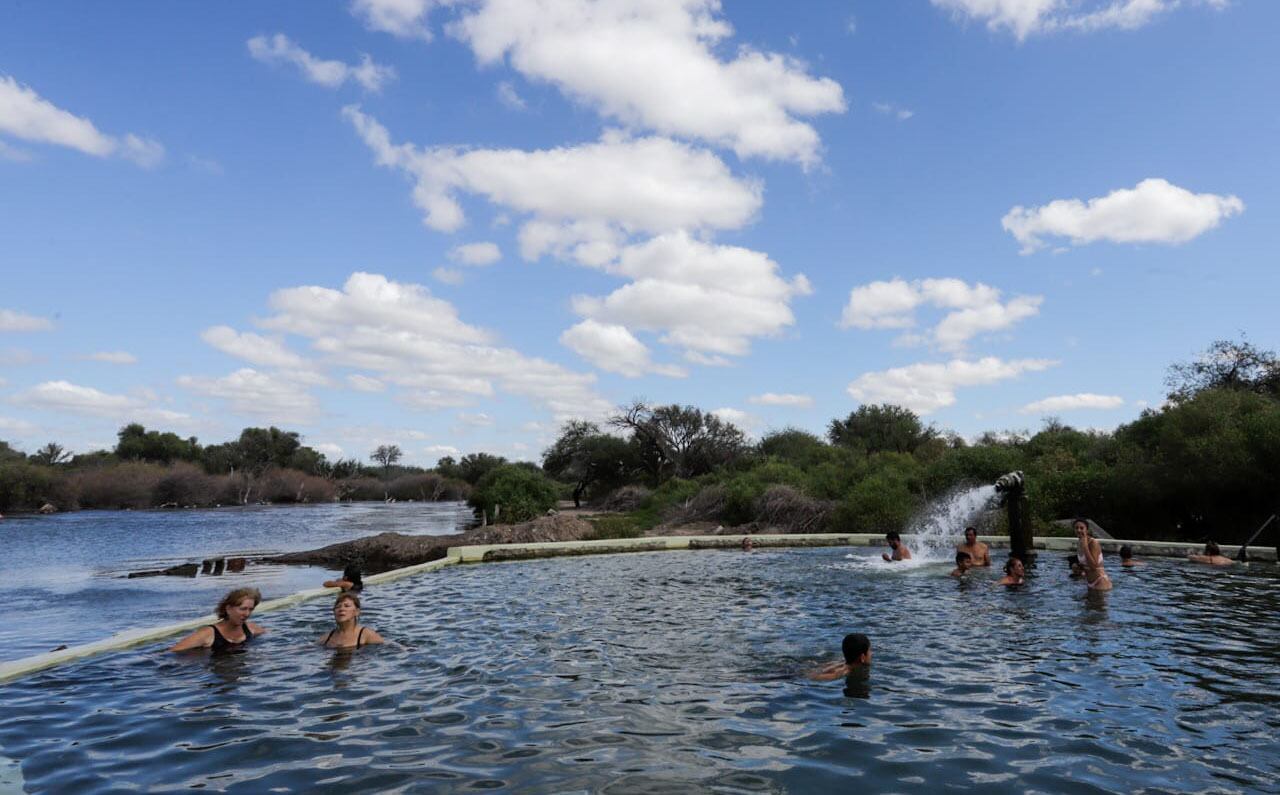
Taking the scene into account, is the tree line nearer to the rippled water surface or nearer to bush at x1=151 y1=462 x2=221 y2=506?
bush at x1=151 y1=462 x2=221 y2=506

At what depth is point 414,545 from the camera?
29.4m

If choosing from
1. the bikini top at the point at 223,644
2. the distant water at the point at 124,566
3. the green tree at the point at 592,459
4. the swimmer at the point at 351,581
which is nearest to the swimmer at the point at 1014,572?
the swimmer at the point at 351,581

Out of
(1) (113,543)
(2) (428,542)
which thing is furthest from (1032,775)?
(1) (113,543)

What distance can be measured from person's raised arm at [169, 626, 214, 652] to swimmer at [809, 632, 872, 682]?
8.41m

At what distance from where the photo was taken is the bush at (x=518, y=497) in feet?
130

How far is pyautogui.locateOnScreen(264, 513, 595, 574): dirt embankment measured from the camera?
28328 millimetres

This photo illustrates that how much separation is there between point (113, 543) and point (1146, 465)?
152ft

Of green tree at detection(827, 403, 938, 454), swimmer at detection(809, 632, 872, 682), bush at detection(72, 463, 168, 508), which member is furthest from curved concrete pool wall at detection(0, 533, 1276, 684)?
bush at detection(72, 463, 168, 508)

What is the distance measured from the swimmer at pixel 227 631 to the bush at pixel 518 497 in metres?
28.4

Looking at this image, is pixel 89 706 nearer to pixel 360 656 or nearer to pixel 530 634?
pixel 360 656

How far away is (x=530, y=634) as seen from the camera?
11258 millimetres

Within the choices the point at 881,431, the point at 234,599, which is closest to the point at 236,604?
the point at 234,599

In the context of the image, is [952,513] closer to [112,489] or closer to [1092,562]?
[1092,562]

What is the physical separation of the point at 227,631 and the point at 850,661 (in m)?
8.66
